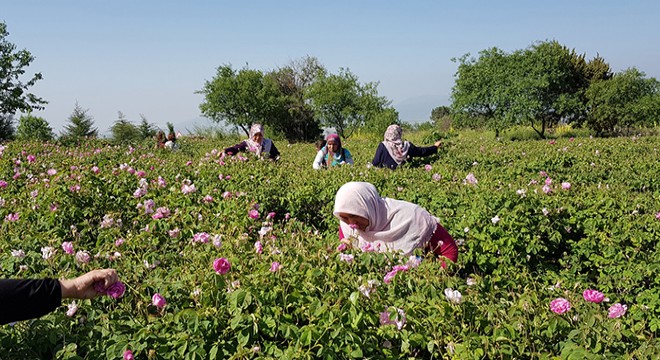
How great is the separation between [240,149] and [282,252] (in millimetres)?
5547

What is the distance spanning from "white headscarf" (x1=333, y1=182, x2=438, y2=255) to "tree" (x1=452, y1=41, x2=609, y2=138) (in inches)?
835

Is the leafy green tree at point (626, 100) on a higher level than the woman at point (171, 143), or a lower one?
lower

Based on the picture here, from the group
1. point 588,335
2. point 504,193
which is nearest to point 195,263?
point 588,335

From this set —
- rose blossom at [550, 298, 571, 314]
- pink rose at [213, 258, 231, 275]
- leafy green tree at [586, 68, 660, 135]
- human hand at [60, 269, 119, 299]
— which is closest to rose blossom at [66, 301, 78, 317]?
human hand at [60, 269, 119, 299]

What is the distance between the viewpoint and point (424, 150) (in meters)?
7.37

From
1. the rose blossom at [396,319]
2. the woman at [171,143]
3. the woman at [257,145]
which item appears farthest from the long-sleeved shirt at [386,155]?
the woman at [171,143]

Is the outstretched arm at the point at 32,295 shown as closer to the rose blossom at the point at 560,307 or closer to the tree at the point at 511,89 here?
the rose blossom at the point at 560,307

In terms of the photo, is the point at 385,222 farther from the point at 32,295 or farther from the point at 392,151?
the point at 392,151

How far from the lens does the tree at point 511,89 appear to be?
22.5 meters

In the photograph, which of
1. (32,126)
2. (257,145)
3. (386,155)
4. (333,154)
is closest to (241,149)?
(257,145)

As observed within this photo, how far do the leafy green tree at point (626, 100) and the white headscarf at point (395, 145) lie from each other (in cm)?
2019

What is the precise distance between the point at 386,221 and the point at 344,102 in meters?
29.0

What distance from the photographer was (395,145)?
707 centimetres

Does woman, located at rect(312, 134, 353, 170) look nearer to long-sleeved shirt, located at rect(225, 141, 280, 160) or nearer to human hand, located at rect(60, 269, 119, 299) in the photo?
long-sleeved shirt, located at rect(225, 141, 280, 160)
